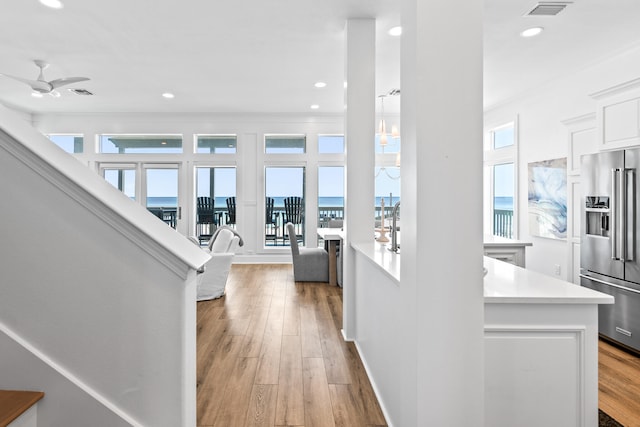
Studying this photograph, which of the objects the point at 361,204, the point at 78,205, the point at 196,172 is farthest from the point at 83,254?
the point at 196,172

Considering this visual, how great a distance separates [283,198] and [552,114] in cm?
482

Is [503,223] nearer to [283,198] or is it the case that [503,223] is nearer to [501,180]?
[501,180]

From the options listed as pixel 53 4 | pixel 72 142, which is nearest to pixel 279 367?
pixel 53 4

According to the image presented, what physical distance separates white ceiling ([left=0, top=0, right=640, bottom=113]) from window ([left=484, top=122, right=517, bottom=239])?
2.80 feet

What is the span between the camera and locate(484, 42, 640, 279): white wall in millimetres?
4344

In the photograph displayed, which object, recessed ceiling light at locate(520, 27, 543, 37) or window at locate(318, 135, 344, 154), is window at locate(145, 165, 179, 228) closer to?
window at locate(318, 135, 344, 154)

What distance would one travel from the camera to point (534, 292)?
1677 mm

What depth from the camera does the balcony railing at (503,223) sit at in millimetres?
6532

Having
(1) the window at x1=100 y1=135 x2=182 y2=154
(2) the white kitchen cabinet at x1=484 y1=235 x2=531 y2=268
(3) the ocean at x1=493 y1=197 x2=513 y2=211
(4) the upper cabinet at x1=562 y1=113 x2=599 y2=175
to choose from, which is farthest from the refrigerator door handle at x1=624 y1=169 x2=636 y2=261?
(1) the window at x1=100 y1=135 x2=182 y2=154

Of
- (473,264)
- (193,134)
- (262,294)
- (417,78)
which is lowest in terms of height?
(262,294)

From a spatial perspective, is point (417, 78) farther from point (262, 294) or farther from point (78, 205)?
point (262, 294)

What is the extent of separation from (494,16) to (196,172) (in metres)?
6.00

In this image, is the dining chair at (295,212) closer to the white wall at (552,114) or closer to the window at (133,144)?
the window at (133,144)

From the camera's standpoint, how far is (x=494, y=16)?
137 inches
